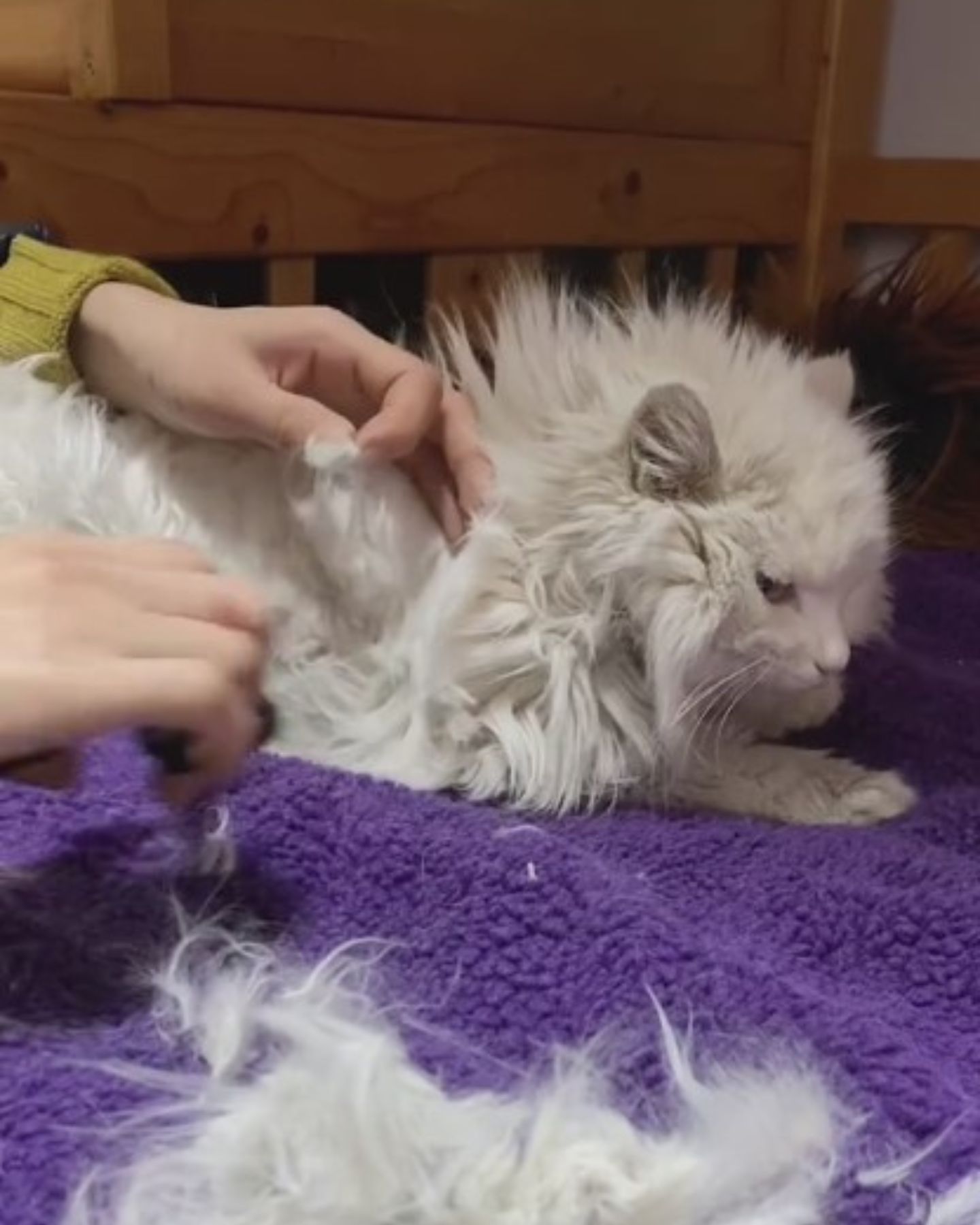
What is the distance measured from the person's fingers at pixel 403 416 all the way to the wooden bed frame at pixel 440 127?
422 millimetres

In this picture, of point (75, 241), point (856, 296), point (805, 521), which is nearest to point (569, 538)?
point (805, 521)

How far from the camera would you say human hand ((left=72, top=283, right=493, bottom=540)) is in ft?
2.79

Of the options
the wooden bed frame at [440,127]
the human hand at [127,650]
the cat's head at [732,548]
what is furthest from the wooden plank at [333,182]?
the human hand at [127,650]

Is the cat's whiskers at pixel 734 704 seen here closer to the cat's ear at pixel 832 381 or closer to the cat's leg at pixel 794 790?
the cat's leg at pixel 794 790

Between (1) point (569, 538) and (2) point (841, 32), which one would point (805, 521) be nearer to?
(1) point (569, 538)

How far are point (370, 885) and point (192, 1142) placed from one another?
0.18 metres

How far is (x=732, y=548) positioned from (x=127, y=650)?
1.27 ft

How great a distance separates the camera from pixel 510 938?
0.62 meters

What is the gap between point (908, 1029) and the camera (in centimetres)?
62

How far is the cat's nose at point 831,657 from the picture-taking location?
0.86 m

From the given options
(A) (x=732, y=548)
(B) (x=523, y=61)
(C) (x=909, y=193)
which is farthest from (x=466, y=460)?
(C) (x=909, y=193)

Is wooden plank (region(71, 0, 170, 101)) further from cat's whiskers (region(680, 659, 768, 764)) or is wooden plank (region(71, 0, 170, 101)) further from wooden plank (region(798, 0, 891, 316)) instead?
wooden plank (region(798, 0, 891, 316))

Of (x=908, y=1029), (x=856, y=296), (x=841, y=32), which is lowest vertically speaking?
(x=908, y=1029)

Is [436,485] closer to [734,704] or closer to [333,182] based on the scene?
[734,704]
